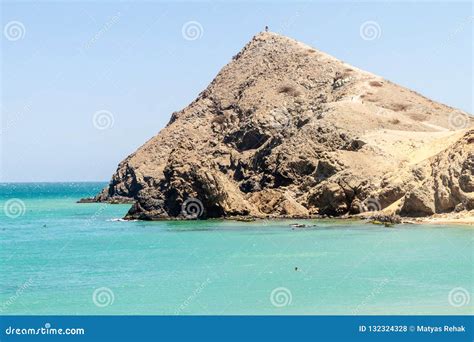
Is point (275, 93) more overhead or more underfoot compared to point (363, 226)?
more overhead

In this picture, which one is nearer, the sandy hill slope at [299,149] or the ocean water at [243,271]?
the ocean water at [243,271]

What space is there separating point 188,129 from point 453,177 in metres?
82.1

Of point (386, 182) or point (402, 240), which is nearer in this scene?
point (402, 240)

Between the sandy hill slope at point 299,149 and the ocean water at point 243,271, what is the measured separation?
34.7 feet

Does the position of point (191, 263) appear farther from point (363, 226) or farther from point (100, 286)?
point (363, 226)

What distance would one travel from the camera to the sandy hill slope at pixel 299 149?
249 ft

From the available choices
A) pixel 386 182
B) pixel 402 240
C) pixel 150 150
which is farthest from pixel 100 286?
pixel 150 150

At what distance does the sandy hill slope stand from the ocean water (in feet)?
34.7

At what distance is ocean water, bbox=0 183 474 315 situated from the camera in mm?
30203

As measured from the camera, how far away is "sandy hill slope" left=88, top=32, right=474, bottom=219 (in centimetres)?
7575

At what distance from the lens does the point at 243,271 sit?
4016 cm

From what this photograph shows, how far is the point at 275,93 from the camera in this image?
138000mm

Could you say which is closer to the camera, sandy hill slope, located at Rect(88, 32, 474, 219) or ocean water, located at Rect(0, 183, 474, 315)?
ocean water, located at Rect(0, 183, 474, 315)

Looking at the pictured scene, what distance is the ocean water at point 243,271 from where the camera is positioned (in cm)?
3020
